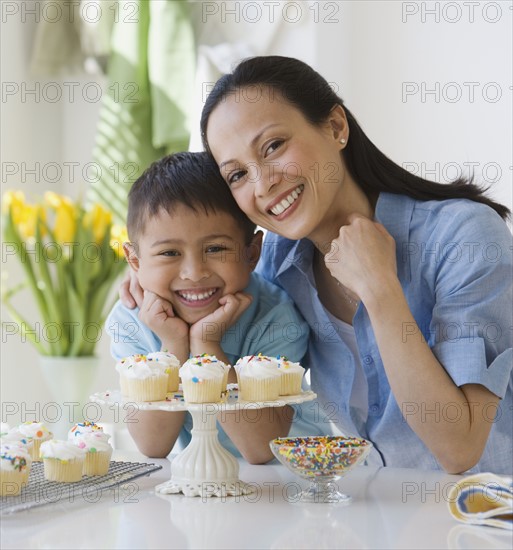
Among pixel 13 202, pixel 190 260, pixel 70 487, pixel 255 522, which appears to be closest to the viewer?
pixel 255 522

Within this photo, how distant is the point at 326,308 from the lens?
1.62 metres

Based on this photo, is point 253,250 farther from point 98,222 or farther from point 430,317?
point 98,222

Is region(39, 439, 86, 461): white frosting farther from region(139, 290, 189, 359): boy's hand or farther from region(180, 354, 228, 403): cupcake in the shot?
region(139, 290, 189, 359): boy's hand

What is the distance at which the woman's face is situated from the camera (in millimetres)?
1443

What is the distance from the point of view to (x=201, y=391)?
1.19m

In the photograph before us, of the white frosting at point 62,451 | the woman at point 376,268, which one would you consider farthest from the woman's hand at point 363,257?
the white frosting at point 62,451

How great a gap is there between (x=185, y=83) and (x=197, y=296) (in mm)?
1624

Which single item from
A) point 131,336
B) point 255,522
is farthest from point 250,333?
point 255,522

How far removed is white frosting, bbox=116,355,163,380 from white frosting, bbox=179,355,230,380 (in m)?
0.04

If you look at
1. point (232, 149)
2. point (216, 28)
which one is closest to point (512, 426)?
point (232, 149)

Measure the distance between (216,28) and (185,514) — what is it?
7.32 ft

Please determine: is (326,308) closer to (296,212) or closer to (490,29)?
(296,212)

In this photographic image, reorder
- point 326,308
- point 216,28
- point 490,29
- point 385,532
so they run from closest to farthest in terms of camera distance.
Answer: point 385,532 → point 326,308 → point 490,29 → point 216,28

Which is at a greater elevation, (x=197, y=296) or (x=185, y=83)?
(x=185, y=83)
